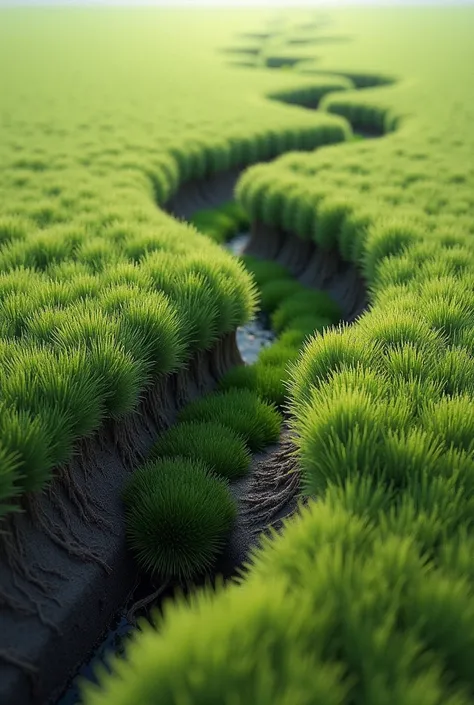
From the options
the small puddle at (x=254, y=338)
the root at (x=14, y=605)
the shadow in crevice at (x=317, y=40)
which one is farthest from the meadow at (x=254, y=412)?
the shadow in crevice at (x=317, y=40)

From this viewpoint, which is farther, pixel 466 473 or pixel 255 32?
pixel 255 32

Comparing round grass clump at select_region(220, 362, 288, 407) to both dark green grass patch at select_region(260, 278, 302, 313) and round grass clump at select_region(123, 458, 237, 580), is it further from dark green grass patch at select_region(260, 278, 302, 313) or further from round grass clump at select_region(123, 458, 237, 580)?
dark green grass patch at select_region(260, 278, 302, 313)

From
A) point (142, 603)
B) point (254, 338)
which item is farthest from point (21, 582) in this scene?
point (254, 338)

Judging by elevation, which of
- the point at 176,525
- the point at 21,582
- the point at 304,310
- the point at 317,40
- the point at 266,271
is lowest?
the point at 317,40

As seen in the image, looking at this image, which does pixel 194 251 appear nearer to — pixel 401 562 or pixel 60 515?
pixel 60 515

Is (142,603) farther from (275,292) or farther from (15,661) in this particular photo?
(275,292)

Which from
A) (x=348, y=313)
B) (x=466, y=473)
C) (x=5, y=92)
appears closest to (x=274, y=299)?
(x=348, y=313)

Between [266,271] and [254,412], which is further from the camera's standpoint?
[266,271]
